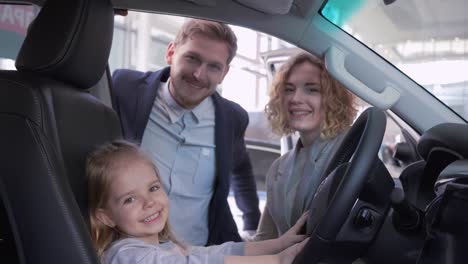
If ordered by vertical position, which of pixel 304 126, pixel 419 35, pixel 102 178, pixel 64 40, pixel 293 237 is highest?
pixel 419 35

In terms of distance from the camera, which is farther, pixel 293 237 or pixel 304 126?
pixel 304 126

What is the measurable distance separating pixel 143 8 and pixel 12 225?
0.97 meters

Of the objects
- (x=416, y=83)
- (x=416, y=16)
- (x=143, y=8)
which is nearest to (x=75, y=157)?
(x=143, y=8)

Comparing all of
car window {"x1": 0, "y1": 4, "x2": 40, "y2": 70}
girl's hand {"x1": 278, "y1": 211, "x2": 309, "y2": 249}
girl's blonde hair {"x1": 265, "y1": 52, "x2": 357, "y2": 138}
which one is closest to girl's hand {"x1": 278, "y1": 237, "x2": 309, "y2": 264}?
girl's hand {"x1": 278, "y1": 211, "x2": 309, "y2": 249}

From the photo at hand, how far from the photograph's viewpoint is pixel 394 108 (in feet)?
5.32

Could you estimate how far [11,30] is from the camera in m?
2.59

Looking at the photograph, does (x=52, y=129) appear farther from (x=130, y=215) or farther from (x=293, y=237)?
(x=293, y=237)

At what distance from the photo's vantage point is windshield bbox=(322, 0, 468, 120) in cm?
172

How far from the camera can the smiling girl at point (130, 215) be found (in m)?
1.32

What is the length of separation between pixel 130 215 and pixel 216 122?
900 mm

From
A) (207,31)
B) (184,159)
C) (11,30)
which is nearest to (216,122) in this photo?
(184,159)

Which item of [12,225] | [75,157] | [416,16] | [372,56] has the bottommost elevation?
[12,225]

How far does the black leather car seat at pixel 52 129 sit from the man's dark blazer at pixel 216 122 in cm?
68

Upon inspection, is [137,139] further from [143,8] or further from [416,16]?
[416,16]
